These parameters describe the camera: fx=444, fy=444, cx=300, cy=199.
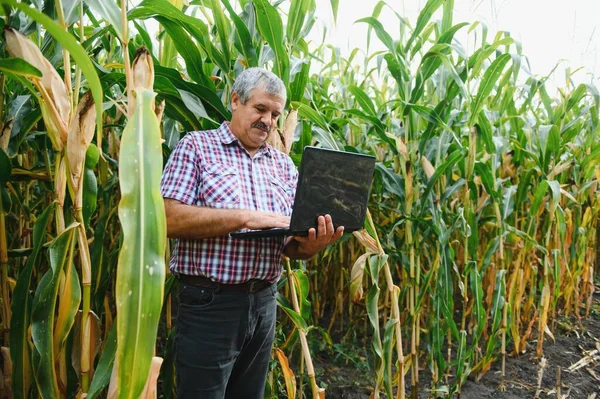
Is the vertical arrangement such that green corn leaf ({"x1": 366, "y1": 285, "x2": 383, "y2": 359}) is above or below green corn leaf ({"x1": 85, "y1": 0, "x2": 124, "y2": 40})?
below

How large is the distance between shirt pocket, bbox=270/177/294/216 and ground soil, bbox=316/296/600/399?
110 centimetres

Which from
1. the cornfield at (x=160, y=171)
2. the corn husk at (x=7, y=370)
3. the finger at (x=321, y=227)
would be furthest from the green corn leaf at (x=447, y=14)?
the corn husk at (x=7, y=370)

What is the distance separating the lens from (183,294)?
1177mm

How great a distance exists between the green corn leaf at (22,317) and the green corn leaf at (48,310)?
8cm

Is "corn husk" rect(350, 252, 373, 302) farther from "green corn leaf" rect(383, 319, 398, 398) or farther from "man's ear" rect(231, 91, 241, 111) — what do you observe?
"man's ear" rect(231, 91, 241, 111)

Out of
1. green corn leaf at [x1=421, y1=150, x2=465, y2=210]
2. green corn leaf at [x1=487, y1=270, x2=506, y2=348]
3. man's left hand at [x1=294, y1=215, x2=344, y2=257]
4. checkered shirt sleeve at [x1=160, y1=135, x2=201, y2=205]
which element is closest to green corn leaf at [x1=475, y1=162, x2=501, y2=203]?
green corn leaf at [x1=421, y1=150, x2=465, y2=210]

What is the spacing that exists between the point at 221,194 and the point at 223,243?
0.13m

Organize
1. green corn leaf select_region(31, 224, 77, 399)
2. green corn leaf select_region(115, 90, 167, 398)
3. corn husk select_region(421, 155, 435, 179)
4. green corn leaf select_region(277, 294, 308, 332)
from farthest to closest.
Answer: corn husk select_region(421, 155, 435, 179), green corn leaf select_region(277, 294, 308, 332), green corn leaf select_region(31, 224, 77, 399), green corn leaf select_region(115, 90, 167, 398)

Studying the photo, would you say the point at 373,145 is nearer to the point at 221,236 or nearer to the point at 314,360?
the point at 314,360

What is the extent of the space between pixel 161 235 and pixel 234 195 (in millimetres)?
611

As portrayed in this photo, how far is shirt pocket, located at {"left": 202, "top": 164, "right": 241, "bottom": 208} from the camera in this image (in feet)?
3.80

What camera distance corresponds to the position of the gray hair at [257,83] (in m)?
1.18

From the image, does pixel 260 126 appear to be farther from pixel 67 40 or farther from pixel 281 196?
pixel 67 40

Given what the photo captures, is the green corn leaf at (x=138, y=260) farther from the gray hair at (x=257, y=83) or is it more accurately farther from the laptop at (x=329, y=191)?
the gray hair at (x=257, y=83)
